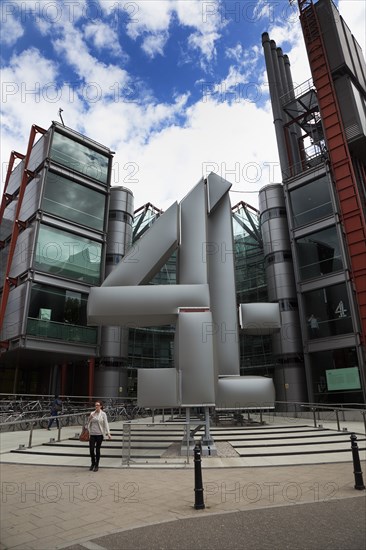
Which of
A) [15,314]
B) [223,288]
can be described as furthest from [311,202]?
[15,314]

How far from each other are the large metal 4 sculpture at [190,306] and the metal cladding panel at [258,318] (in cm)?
10

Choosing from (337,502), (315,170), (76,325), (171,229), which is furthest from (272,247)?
(337,502)

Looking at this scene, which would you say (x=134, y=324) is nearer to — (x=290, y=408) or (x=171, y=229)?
(x=171, y=229)

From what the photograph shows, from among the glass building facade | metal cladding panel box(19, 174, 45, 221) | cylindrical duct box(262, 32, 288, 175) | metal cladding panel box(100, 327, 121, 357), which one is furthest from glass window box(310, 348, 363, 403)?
metal cladding panel box(19, 174, 45, 221)

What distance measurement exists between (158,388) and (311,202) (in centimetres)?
2374

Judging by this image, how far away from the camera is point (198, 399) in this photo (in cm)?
1033

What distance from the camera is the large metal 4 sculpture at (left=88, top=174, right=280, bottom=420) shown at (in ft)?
34.3

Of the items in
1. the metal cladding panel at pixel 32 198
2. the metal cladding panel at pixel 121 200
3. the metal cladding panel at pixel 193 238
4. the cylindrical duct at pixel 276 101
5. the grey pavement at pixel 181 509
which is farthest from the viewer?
the cylindrical duct at pixel 276 101

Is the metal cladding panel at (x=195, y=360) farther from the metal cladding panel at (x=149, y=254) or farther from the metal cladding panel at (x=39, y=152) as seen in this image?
the metal cladding panel at (x=39, y=152)

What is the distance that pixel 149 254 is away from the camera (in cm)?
1164

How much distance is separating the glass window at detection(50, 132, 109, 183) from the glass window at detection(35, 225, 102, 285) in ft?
17.2

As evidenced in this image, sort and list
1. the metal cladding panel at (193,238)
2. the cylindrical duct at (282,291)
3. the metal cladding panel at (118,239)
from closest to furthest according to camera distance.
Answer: the metal cladding panel at (193,238)
the cylindrical duct at (282,291)
the metal cladding panel at (118,239)

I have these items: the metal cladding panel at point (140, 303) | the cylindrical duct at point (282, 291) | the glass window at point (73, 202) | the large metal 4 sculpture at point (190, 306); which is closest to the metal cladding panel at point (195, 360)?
the large metal 4 sculpture at point (190, 306)

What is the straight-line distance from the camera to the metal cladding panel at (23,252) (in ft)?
80.9
